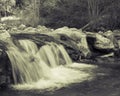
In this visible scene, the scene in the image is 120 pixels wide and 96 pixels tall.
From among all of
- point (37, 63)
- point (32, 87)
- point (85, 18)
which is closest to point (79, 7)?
point (85, 18)

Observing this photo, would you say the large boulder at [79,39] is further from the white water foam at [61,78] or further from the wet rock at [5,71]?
the wet rock at [5,71]

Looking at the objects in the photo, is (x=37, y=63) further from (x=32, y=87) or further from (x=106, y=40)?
(x=106, y=40)

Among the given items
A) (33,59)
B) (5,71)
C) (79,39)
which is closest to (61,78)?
(33,59)

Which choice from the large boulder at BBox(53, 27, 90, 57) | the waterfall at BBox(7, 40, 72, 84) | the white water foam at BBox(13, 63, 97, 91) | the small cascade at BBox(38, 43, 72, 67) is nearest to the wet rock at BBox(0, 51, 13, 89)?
the waterfall at BBox(7, 40, 72, 84)

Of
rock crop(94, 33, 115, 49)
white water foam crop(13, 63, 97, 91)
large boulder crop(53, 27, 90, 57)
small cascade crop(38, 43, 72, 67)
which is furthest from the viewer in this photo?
rock crop(94, 33, 115, 49)

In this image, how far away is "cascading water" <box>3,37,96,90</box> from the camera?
54.5 feet

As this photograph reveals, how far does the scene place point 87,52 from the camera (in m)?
22.9

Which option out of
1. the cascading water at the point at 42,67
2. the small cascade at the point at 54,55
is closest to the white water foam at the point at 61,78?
the cascading water at the point at 42,67

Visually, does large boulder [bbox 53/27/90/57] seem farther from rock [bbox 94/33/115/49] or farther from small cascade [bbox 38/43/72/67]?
small cascade [bbox 38/43/72/67]

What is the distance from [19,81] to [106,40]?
28.6 feet

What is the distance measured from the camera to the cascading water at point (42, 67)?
54.5 ft

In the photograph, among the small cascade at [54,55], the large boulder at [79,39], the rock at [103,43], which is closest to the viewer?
the small cascade at [54,55]

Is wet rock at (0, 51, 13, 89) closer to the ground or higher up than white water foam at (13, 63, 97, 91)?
higher up

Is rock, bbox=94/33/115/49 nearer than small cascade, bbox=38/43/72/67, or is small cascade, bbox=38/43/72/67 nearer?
small cascade, bbox=38/43/72/67
